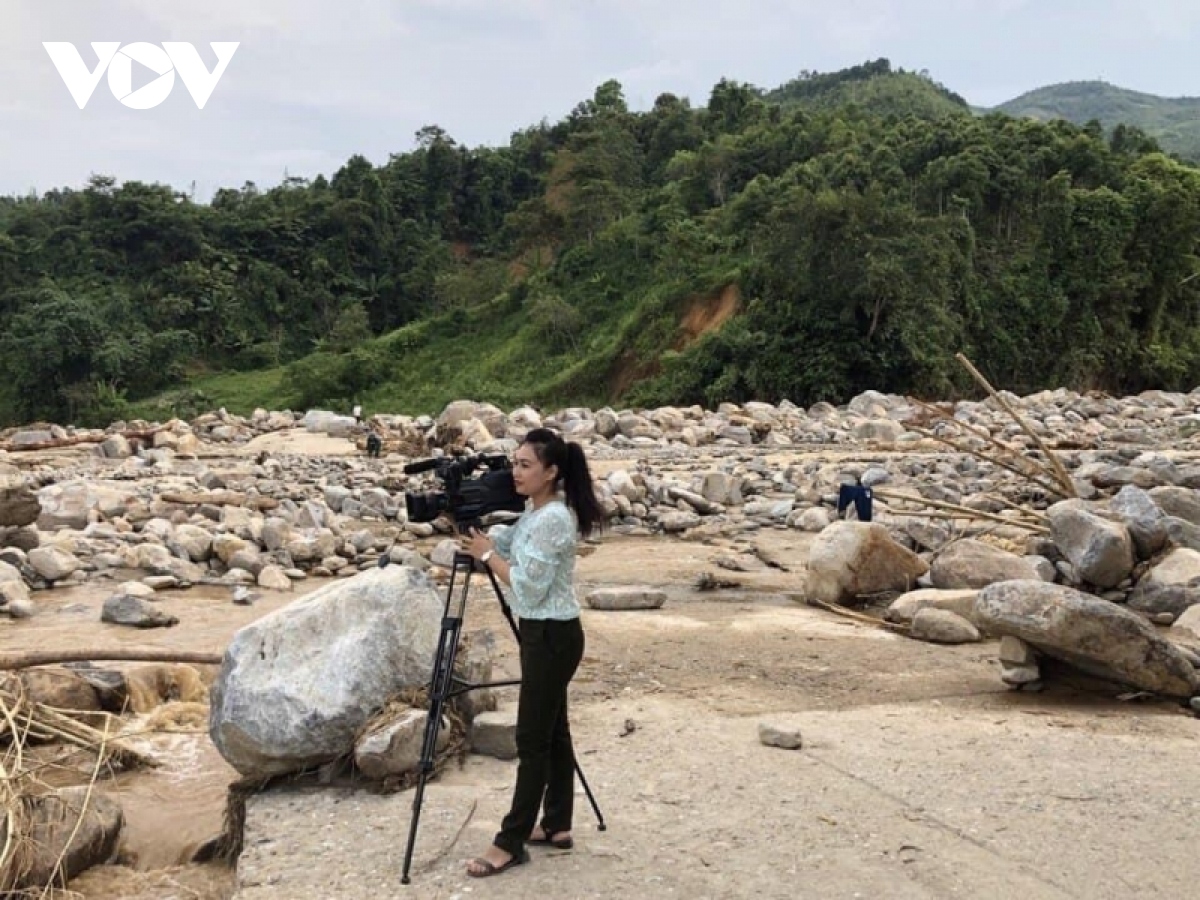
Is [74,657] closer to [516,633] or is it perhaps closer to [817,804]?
[516,633]

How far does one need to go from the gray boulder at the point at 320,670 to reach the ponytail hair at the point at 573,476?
131cm

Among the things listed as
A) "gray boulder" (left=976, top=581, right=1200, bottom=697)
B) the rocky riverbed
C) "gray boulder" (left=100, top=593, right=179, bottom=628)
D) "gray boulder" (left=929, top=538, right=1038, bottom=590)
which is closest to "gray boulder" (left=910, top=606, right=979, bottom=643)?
the rocky riverbed

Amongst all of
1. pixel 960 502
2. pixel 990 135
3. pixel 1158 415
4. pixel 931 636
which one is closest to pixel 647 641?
pixel 931 636

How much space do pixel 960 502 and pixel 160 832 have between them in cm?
862

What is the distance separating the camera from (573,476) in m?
3.36

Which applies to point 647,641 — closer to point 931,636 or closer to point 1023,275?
point 931,636

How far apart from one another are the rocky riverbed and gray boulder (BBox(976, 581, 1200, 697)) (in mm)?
11

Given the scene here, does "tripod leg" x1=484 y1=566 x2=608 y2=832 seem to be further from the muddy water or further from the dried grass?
the dried grass

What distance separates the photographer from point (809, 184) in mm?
30750

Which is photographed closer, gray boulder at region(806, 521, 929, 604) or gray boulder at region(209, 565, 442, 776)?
gray boulder at region(209, 565, 442, 776)

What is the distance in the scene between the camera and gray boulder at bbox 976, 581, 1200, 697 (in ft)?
17.2

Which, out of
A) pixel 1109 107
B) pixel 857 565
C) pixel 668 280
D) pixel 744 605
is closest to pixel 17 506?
pixel 744 605

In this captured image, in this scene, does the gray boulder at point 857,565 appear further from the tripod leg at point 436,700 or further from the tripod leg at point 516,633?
the tripod leg at point 436,700

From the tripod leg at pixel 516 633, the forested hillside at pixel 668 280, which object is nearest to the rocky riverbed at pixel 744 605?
the tripod leg at pixel 516 633
